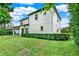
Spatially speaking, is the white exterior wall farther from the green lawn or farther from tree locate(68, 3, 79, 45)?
tree locate(68, 3, 79, 45)

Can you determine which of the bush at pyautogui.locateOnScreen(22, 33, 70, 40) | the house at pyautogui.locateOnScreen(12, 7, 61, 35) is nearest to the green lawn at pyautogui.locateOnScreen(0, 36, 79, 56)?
the bush at pyautogui.locateOnScreen(22, 33, 70, 40)

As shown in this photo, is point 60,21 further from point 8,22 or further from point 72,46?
point 8,22

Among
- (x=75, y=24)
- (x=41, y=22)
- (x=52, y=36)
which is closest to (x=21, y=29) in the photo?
(x=41, y=22)

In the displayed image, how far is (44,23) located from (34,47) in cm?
40

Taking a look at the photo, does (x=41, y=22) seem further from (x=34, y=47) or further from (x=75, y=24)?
(x=75, y=24)

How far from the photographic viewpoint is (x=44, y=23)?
10.4 ft

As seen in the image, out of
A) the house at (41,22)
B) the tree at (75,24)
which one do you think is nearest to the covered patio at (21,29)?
the house at (41,22)

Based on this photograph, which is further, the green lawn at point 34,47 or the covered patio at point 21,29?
the covered patio at point 21,29

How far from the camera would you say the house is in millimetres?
3127

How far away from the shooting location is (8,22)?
3094 millimetres

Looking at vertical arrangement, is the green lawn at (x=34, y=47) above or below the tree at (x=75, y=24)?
below

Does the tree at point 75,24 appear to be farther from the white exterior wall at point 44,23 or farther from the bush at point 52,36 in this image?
the white exterior wall at point 44,23

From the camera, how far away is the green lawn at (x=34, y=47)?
3070mm

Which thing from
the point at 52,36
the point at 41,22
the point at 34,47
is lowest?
the point at 34,47
